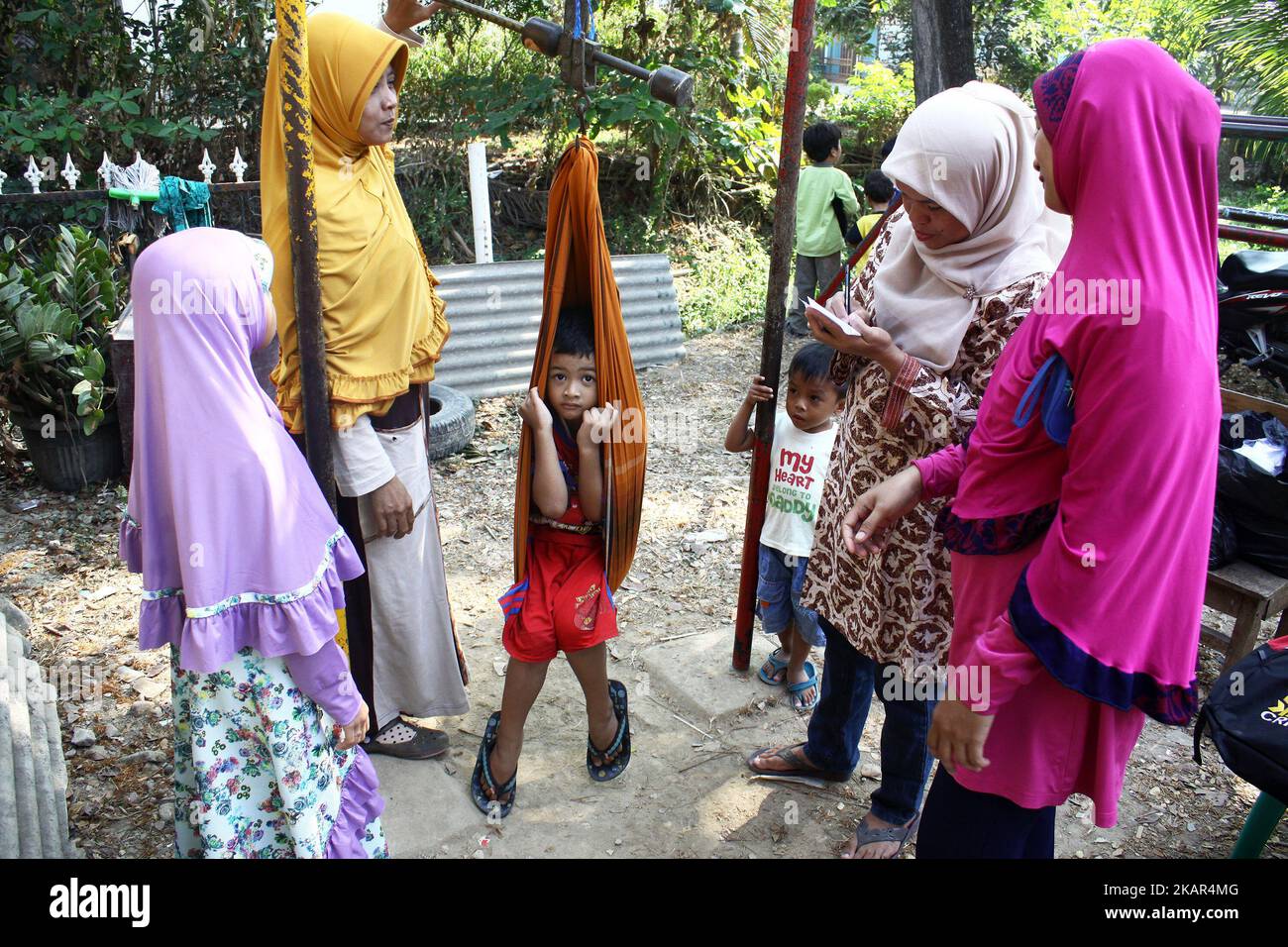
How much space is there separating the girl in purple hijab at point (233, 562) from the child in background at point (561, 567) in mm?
627

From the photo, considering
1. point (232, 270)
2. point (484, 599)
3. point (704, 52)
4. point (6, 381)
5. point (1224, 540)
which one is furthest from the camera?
point (704, 52)

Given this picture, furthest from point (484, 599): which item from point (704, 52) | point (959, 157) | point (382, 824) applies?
point (704, 52)

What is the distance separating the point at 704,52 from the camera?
28.3 feet

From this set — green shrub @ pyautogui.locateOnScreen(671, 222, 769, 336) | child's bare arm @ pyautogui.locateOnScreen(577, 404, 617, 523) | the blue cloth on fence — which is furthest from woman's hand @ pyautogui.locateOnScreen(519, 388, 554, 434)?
green shrub @ pyautogui.locateOnScreen(671, 222, 769, 336)

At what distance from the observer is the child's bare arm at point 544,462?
95.6 inches

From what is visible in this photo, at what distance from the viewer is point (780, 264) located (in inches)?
115

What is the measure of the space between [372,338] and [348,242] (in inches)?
9.8

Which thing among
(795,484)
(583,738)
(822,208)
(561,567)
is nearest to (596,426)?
(561,567)

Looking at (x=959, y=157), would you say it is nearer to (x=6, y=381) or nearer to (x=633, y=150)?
(x=6, y=381)

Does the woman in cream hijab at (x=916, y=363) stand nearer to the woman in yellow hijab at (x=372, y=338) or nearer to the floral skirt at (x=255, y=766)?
the woman in yellow hijab at (x=372, y=338)

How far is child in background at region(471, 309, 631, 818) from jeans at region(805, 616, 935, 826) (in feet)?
2.07

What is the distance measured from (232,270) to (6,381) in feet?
11.2

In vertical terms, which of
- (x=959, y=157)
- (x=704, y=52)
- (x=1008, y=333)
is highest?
(x=704, y=52)

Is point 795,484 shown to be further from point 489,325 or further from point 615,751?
point 489,325
